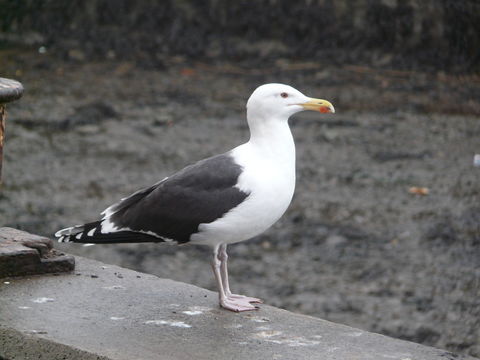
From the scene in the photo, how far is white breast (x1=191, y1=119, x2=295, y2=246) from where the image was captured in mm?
3553

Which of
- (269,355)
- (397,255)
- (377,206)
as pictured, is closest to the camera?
(269,355)

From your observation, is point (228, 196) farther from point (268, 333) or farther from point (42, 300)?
point (42, 300)

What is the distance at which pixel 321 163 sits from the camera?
786cm

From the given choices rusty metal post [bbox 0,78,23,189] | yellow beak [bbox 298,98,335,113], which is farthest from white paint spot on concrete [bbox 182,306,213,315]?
rusty metal post [bbox 0,78,23,189]

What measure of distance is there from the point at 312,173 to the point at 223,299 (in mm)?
3901

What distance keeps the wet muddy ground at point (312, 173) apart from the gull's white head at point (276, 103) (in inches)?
69.7

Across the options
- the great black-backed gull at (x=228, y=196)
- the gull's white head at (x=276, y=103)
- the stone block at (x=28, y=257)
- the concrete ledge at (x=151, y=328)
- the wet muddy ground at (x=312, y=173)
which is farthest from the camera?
the wet muddy ground at (x=312, y=173)

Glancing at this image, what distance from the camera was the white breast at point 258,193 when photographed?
3553 millimetres

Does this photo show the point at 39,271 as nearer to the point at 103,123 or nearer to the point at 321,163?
the point at 321,163

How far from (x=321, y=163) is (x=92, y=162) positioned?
1815 millimetres

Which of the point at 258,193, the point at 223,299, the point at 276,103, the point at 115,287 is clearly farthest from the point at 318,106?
the point at 115,287

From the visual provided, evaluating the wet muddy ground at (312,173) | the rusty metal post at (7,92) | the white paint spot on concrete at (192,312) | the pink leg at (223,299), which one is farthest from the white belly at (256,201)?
the wet muddy ground at (312,173)

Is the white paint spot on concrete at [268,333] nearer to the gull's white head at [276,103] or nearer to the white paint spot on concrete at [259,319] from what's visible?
the white paint spot on concrete at [259,319]

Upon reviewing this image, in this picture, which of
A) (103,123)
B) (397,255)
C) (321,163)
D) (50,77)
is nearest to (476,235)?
(397,255)
